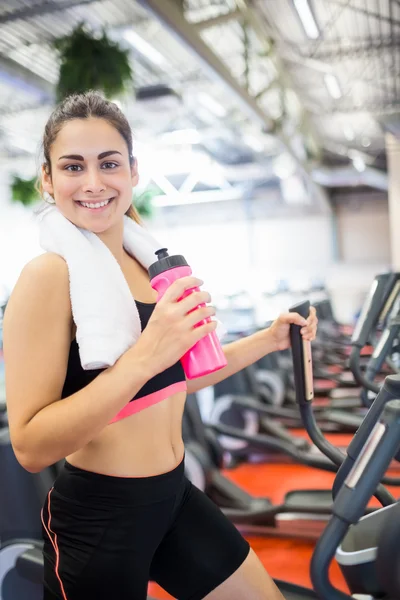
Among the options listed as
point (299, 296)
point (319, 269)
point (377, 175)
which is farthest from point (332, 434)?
point (319, 269)

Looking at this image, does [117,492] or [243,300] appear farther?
[243,300]

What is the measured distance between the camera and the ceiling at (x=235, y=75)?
5402mm

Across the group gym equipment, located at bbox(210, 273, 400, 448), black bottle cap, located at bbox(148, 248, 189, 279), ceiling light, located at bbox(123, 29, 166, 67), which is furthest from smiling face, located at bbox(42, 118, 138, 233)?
ceiling light, located at bbox(123, 29, 166, 67)

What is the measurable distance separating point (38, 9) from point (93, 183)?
16.5ft

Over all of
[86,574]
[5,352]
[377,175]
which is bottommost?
[86,574]

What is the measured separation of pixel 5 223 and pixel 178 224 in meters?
4.51

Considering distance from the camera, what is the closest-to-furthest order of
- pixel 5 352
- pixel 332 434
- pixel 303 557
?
pixel 5 352 < pixel 303 557 < pixel 332 434

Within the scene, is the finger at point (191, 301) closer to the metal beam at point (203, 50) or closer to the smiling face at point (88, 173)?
the smiling face at point (88, 173)

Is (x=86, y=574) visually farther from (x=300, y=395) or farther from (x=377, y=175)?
(x=377, y=175)

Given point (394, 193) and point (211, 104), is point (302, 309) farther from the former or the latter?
point (394, 193)

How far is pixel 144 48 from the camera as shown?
651cm

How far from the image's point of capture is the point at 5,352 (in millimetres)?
1000

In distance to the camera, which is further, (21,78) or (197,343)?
(21,78)


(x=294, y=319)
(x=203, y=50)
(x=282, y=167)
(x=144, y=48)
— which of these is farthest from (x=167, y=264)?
(x=282, y=167)
